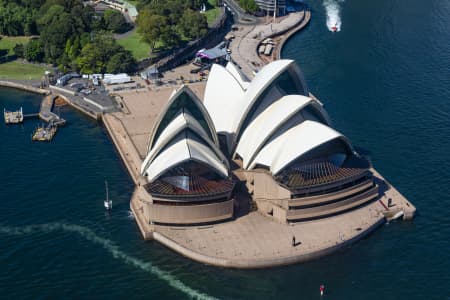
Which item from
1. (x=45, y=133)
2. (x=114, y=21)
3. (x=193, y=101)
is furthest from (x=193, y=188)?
(x=114, y=21)

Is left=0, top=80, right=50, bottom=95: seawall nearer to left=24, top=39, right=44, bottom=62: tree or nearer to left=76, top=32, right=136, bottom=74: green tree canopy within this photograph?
left=76, top=32, right=136, bottom=74: green tree canopy

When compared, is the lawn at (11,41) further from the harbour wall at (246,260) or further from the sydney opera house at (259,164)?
the harbour wall at (246,260)

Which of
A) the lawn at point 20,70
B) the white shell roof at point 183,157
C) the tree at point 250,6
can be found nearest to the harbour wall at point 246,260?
the white shell roof at point 183,157

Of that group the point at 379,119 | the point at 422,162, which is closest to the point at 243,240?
the point at 422,162

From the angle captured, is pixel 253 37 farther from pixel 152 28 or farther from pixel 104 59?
pixel 104 59

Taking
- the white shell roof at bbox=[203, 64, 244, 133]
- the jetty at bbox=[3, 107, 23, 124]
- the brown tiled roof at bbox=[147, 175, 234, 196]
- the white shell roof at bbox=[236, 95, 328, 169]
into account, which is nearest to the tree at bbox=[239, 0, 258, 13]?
the white shell roof at bbox=[203, 64, 244, 133]
